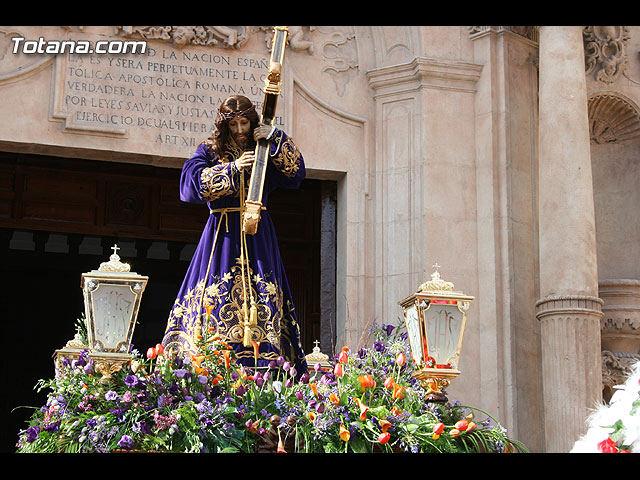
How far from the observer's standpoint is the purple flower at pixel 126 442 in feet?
14.0

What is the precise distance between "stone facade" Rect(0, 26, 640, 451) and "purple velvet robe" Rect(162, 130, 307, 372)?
3.53 m

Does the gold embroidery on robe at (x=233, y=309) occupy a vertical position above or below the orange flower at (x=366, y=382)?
above

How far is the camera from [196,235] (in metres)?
10.5

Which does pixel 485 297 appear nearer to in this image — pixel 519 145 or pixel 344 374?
pixel 519 145

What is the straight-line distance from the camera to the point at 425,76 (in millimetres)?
10102

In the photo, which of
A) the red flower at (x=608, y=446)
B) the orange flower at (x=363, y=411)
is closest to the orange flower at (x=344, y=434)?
the orange flower at (x=363, y=411)

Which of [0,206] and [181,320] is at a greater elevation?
[0,206]

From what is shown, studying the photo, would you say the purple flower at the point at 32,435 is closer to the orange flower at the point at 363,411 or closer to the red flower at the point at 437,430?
the orange flower at the point at 363,411

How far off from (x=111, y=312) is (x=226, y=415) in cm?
82

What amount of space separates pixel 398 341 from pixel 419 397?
927 millimetres

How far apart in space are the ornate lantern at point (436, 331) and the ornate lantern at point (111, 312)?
4.80 ft

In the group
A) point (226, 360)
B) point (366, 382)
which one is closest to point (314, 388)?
point (366, 382)

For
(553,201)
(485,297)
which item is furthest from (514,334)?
(553,201)

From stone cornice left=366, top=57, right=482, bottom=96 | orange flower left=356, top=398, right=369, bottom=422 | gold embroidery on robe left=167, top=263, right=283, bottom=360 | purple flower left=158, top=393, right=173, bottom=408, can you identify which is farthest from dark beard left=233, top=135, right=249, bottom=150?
stone cornice left=366, top=57, right=482, bottom=96
